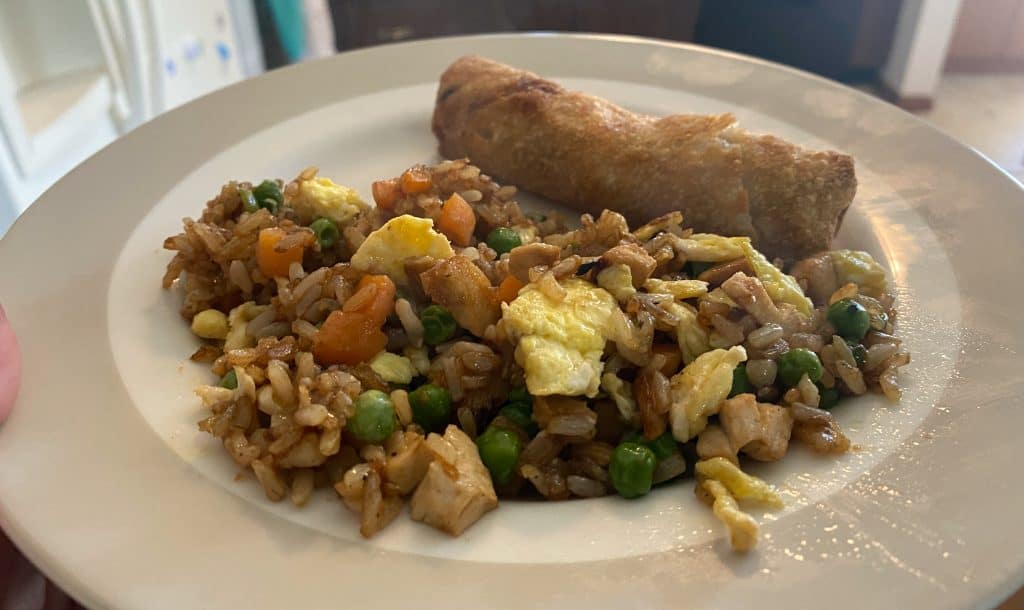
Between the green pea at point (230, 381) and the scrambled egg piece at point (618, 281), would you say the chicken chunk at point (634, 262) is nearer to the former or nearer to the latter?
the scrambled egg piece at point (618, 281)

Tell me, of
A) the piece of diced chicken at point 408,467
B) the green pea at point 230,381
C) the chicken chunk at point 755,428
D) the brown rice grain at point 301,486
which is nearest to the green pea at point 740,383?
the chicken chunk at point 755,428

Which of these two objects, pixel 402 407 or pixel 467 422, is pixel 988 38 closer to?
pixel 467 422

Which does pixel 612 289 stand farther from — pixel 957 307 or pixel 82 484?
pixel 82 484

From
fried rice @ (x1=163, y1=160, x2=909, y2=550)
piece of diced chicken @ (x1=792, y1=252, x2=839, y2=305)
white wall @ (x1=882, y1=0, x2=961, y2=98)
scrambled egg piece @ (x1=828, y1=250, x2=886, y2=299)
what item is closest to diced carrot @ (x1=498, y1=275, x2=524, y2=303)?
fried rice @ (x1=163, y1=160, x2=909, y2=550)

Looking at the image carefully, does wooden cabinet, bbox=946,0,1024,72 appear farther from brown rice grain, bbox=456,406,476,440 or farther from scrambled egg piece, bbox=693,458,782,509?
brown rice grain, bbox=456,406,476,440

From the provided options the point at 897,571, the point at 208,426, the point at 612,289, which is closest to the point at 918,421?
the point at 897,571

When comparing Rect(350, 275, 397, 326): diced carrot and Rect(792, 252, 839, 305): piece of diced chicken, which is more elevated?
Rect(350, 275, 397, 326): diced carrot
